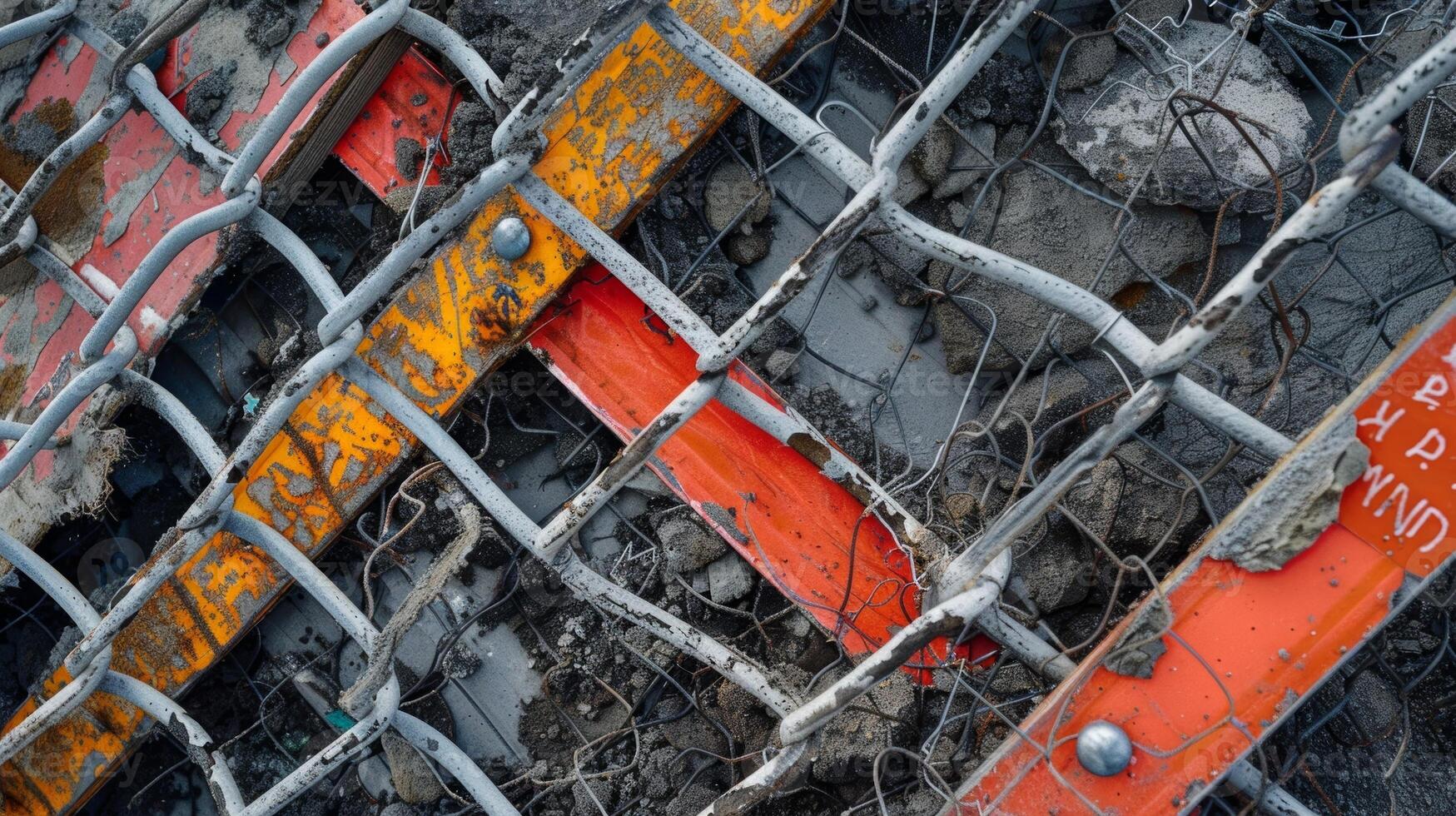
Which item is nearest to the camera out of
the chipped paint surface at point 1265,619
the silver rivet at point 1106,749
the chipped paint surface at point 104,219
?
the chipped paint surface at point 1265,619

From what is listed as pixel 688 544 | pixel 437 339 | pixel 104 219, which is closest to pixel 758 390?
pixel 688 544

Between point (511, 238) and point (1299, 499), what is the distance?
146 cm

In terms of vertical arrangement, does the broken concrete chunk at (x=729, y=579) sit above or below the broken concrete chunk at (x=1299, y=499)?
above

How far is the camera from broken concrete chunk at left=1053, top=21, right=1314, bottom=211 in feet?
6.73

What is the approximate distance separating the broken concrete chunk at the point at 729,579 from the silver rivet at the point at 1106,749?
2.54 feet

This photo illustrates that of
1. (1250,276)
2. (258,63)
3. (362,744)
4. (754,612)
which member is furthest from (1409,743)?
(258,63)

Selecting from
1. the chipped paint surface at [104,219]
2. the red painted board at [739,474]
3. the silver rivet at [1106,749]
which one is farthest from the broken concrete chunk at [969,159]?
the chipped paint surface at [104,219]

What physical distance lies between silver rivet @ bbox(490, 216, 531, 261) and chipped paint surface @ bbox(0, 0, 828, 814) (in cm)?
2

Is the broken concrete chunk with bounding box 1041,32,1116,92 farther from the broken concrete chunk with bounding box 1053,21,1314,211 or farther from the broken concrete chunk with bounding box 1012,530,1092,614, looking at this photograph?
the broken concrete chunk with bounding box 1012,530,1092,614

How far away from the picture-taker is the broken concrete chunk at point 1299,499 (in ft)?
5.09

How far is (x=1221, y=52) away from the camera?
213 centimetres

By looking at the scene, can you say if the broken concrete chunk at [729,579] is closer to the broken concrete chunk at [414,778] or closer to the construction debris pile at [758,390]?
the construction debris pile at [758,390]

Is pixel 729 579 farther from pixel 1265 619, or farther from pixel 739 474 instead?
pixel 1265 619

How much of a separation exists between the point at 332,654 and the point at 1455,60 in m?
2.40
